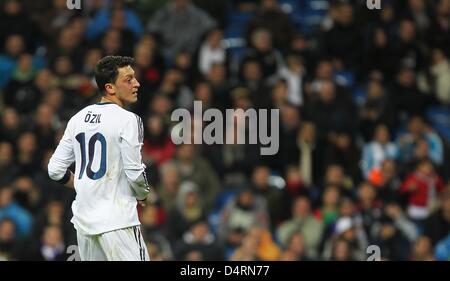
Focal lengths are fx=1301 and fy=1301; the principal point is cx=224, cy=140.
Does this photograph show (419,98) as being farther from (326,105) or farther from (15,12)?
(15,12)

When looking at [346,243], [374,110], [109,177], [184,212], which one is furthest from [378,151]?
[109,177]

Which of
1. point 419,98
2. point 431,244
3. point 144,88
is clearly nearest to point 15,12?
point 144,88

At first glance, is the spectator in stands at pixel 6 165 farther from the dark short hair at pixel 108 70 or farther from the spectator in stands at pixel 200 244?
the dark short hair at pixel 108 70

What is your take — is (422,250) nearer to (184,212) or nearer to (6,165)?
(184,212)

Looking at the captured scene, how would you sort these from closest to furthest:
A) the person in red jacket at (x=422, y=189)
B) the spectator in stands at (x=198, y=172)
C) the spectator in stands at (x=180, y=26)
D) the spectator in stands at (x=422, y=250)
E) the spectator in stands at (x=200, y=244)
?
1. the spectator in stands at (x=200, y=244)
2. the spectator in stands at (x=422, y=250)
3. the spectator in stands at (x=198, y=172)
4. the person in red jacket at (x=422, y=189)
5. the spectator in stands at (x=180, y=26)

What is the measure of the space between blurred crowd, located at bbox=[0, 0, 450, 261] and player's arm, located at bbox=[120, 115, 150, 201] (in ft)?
16.2

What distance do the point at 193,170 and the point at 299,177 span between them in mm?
1248

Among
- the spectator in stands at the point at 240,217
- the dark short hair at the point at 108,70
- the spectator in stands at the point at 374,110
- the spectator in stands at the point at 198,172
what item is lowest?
the spectator in stands at the point at 240,217

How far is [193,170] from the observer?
15258 mm

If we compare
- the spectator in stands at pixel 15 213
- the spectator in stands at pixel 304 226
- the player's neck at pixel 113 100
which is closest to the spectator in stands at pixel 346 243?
the spectator in stands at pixel 304 226

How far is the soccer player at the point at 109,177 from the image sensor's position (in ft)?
28.1

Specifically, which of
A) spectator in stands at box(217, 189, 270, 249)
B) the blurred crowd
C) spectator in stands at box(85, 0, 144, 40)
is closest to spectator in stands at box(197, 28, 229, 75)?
the blurred crowd

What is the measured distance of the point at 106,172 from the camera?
339 inches
